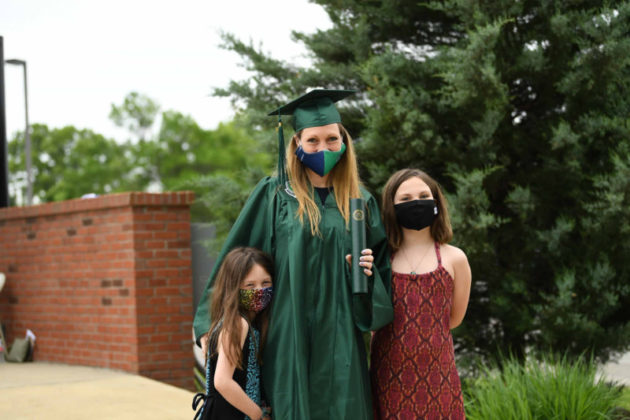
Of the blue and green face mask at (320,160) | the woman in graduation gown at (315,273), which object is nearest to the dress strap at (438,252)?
the woman in graduation gown at (315,273)

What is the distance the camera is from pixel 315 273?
9.56ft

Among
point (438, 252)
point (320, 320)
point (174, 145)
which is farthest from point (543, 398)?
point (174, 145)

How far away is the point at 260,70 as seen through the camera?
677cm

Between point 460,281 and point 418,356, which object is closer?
point 418,356

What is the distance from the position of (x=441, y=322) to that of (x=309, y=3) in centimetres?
430

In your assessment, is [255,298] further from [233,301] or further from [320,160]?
[320,160]

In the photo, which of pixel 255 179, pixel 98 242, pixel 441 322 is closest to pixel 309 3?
pixel 255 179

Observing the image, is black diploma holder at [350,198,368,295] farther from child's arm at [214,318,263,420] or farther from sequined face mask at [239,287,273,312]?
child's arm at [214,318,263,420]

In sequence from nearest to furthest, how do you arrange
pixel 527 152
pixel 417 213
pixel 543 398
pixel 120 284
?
pixel 417 213
pixel 543 398
pixel 527 152
pixel 120 284

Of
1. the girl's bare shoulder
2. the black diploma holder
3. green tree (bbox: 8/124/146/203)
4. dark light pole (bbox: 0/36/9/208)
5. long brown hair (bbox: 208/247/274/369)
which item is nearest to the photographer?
the black diploma holder

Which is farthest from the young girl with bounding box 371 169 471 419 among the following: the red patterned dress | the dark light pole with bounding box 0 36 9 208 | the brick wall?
the dark light pole with bounding box 0 36 9 208

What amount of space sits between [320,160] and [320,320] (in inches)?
25.9

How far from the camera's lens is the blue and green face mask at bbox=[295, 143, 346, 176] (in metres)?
2.99

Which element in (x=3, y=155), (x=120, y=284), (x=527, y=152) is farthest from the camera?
(x=3, y=155)
